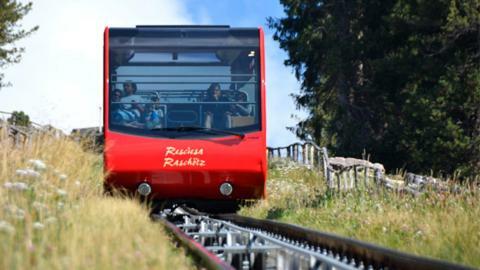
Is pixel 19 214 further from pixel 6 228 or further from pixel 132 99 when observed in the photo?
pixel 132 99

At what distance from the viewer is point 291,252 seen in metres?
7.22

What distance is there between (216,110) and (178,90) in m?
0.68

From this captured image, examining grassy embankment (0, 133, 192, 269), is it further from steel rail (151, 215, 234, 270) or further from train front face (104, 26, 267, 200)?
train front face (104, 26, 267, 200)

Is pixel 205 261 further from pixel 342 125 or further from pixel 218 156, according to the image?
pixel 342 125

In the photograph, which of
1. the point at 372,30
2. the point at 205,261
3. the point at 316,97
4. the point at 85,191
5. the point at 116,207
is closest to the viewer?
the point at 205,261

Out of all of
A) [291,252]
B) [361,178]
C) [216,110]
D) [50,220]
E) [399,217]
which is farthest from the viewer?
[361,178]

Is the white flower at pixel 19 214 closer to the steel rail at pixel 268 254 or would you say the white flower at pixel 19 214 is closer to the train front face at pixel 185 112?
the steel rail at pixel 268 254

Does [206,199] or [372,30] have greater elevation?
[372,30]

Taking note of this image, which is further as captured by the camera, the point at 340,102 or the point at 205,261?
the point at 340,102

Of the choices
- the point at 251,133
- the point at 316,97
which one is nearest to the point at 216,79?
the point at 251,133

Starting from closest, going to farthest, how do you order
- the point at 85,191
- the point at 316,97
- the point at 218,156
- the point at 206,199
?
the point at 85,191, the point at 218,156, the point at 206,199, the point at 316,97

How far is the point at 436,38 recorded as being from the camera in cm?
3212

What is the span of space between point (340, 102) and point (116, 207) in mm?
28101

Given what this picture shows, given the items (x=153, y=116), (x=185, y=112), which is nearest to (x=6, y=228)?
(x=153, y=116)
